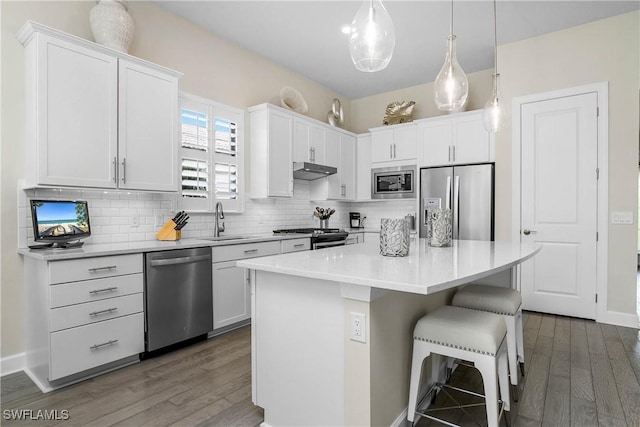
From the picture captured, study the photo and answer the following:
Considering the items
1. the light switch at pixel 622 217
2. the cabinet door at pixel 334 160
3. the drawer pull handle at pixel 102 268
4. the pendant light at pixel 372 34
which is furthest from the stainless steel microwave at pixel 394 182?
the drawer pull handle at pixel 102 268

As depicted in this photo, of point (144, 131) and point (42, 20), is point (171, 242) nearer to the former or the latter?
point (144, 131)

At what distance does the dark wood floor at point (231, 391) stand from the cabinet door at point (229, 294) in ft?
1.02

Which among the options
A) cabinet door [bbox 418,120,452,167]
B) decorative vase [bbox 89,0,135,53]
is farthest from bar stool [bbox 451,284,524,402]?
decorative vase [bbox 89,0,135,53]

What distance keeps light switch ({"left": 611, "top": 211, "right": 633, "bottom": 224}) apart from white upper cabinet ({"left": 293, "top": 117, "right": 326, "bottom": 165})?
339 centimetres

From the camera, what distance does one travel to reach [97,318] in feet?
7.80

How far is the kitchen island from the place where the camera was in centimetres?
146

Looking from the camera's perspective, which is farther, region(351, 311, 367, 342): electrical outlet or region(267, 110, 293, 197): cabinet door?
region(267, 110, 293, 197): cabinet door

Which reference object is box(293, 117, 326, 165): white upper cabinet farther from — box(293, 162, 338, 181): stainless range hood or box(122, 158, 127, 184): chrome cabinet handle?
box(122, 158, 127, 184): chrome cabinet handle

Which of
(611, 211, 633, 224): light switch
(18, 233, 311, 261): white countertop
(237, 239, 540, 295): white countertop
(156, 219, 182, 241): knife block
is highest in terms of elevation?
(611, 211, 633, 224): light switch

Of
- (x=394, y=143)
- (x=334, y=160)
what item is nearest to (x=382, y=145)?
(x=394, y=143)

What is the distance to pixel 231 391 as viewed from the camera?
7.20 feet

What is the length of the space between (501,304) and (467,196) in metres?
2.49

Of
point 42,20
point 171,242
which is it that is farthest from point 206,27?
point 171,242

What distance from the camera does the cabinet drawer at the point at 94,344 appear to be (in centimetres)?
219
